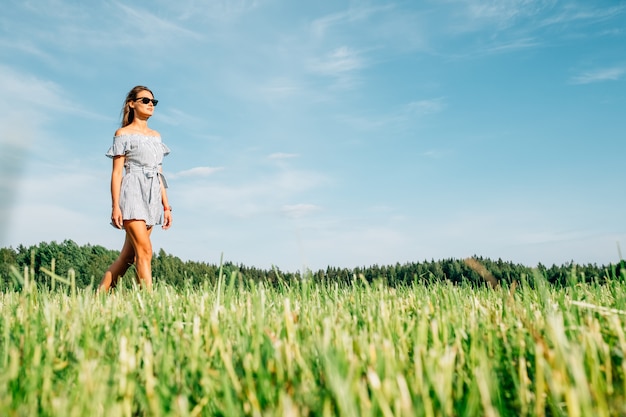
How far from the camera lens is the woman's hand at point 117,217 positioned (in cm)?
626

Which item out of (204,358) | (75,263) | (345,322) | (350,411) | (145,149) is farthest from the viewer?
(75,263)

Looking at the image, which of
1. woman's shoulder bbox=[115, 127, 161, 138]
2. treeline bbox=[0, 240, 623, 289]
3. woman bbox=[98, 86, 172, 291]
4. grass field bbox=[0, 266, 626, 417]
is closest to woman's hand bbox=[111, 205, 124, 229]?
woman bbox=[98, 86, 172, 291]

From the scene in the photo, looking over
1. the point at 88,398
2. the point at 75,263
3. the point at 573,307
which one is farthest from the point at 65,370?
the point at 75,263

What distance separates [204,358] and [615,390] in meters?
1.38

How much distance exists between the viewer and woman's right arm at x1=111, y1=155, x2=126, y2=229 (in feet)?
Result: 20.6

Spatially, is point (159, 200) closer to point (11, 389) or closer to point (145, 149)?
point (145, 149)

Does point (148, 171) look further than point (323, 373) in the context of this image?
Yes

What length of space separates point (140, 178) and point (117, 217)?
0.58 metres

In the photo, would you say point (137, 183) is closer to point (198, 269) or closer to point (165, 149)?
point (165, 149)

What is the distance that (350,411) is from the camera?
4.11ft

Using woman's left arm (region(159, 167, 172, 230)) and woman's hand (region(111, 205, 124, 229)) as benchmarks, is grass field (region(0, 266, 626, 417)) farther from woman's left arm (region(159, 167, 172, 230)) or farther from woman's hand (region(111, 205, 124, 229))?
woman's left arm (region(159, 167, 172, 230))

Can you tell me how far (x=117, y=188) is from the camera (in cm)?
632

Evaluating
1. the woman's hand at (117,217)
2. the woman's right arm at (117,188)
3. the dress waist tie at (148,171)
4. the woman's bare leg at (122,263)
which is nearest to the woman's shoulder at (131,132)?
the woman's right arm at (117,188)

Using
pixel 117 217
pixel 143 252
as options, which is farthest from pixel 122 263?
pixel 117 217
